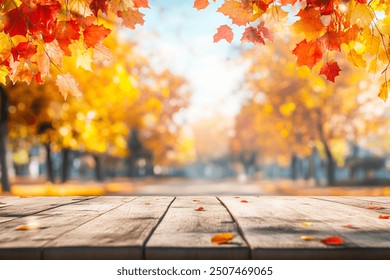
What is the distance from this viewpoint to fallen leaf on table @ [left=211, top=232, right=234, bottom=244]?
219 cm

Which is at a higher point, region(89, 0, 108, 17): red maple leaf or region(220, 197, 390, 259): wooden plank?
region(89, 0, 108, 17): red maple leaf

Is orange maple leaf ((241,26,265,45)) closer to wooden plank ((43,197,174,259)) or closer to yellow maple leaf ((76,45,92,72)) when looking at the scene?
yellow maple leaf ((76,45,92,72))

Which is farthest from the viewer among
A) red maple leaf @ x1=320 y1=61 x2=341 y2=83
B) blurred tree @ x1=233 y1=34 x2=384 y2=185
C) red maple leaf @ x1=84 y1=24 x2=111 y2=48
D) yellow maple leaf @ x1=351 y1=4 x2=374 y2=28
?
blurred tree @ x1=233 y1=34 x2=384 y2=185

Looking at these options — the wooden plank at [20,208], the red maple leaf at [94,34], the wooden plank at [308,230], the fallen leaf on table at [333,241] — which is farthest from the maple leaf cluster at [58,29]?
the fallen leaf on table at [333,241]

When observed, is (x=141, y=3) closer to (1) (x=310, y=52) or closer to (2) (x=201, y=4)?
(2) (x=201, y=4)

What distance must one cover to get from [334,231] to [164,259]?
0.93 metres

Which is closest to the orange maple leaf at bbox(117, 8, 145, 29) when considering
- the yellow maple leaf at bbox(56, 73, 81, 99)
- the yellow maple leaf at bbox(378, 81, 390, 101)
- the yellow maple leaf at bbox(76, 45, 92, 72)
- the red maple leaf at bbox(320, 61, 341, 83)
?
the yellow maple leaf at bbox(76, 45, 92, 72)

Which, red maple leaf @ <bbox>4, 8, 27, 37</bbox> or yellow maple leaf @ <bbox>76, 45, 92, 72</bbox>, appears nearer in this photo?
red maple leaf @ <bbox>4, 8, 27, 37</bbox>

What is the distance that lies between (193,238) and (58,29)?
5.64 feet

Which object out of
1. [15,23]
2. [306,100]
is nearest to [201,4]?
[15,23]

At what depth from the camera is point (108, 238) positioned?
227 centimetres

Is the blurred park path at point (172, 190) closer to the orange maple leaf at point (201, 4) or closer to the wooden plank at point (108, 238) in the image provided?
the orange maple leaf at point (201, 4)

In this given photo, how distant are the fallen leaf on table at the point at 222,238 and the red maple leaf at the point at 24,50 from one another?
1864mm

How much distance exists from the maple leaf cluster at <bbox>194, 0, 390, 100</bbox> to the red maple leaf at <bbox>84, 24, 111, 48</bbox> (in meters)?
0.66
